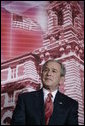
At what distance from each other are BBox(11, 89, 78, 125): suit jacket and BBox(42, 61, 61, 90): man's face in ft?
0.38

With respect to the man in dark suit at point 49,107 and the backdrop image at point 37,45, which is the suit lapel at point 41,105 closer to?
the man in dark suit at point 49,107

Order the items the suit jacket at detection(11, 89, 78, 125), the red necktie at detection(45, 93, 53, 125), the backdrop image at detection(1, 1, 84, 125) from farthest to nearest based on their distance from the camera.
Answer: the backdrop image at detection(1, 1, 84, 125) < the red necktie at detection(45, 93, 53, 125) < the suit jacket at detection(11, 89, 78, 125)

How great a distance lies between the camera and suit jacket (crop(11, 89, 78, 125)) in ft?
9.11

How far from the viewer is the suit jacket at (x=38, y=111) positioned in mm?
2775

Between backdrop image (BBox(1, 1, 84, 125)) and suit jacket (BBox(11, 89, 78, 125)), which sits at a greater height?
backdrop image (BBox(1, 1, 84, 125))

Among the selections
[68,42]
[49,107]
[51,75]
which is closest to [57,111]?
[49,107]

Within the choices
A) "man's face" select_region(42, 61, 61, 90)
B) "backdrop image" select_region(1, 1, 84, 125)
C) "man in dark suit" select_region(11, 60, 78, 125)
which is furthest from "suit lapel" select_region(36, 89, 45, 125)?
"backdrop image" select_region(1, 1, 84, 125)

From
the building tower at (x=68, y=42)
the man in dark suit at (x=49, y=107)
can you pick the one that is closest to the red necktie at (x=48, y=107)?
the man in dark suit at (x=49, y=107)

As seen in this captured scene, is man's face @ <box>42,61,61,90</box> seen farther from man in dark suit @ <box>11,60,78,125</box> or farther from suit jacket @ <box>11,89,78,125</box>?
suit jacket @ <box>11,89,78,125</box>

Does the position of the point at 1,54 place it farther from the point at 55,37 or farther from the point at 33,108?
the point at 33,108

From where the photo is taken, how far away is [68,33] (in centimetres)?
418

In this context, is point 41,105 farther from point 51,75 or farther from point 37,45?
point 37,45

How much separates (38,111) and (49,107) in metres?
0.14

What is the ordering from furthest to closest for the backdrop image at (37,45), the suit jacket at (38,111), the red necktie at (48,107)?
the backdrop image at (37,45) < the red necktie at (48,107) < the suit jacket at (38,111)
